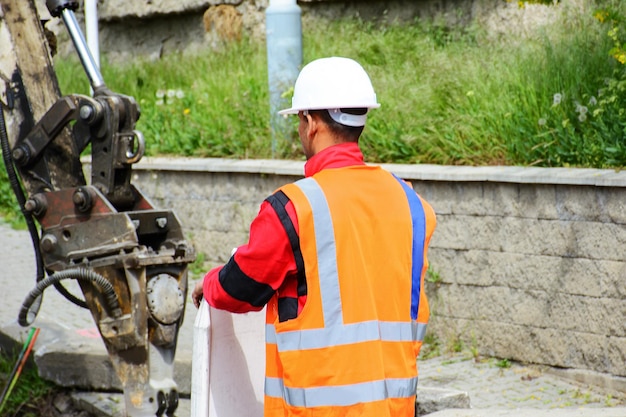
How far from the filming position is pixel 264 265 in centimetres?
317

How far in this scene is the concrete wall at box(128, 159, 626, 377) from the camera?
20.4 feet

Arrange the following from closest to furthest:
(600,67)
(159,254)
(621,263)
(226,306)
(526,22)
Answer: (226,306)
(159,254)
(621,263)
(600,67)
(526,22)

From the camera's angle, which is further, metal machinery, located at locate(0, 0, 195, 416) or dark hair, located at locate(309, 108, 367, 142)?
metal machinery, located at locate(0, 0, 195, 416)

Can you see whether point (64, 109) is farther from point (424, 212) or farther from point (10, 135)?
point (424, 212)

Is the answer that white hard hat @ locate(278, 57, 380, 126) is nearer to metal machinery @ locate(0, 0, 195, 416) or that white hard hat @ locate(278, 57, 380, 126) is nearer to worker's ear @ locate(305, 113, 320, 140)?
worker's ear @ locate(305, 113, 320, 140)

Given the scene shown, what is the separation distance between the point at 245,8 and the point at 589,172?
6707 mm

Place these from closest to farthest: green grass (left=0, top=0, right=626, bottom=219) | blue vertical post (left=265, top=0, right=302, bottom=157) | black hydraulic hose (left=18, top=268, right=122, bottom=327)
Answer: black hydraulic hose (left=18, top=268, right=122, bottom=327) → green grass (left=0, top=0, right=626, bottom=219) → blue vertical post (left=265, top=0, right=302, bottom=157)

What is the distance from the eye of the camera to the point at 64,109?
4.68m

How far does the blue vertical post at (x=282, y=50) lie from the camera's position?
9.01 m

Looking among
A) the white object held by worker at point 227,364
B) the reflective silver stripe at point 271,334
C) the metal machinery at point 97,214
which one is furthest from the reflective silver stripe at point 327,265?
the metal machinery at point 97,214

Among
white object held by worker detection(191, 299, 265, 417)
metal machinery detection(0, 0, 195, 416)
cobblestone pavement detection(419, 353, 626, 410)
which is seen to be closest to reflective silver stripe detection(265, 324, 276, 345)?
white object held by worker detection(191, 299, 265, 417)

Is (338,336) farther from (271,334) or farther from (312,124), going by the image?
(312,124)

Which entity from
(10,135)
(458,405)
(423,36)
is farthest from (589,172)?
(423,36)

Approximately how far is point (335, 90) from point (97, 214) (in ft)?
5.50
